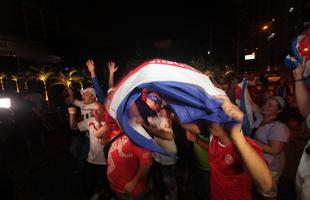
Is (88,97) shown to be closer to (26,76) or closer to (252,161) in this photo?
(252,161)

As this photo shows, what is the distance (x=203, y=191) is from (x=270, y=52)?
221 ft

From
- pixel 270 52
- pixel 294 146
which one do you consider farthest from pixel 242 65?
pixel 294 146

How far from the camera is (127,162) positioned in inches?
106

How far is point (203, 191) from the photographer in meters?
3.38

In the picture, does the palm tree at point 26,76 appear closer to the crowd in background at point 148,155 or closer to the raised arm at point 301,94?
the crowd in background at point 148,155

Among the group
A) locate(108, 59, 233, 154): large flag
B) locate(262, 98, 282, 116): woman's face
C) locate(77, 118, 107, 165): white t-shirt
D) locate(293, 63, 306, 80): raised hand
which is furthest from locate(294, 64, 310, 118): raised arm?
locate(77, 118, 107, 165): white t-shirt

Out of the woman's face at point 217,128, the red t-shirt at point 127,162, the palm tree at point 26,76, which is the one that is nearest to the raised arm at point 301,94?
the woman's face at point 217,128

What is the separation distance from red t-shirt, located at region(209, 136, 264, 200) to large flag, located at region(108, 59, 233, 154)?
2.43 ft

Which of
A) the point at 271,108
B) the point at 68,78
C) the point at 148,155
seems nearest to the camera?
the point at 148,155

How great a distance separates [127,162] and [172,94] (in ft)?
4.94

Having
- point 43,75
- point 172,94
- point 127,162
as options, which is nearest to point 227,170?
point 172,94

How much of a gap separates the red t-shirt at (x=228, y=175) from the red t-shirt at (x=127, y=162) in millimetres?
805

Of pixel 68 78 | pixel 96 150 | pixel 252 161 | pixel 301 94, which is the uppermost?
pixel 68 78

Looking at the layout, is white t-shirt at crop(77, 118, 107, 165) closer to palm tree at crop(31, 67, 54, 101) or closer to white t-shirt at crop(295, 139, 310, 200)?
white t-shirt at crop(295, 139, 310, 200)
